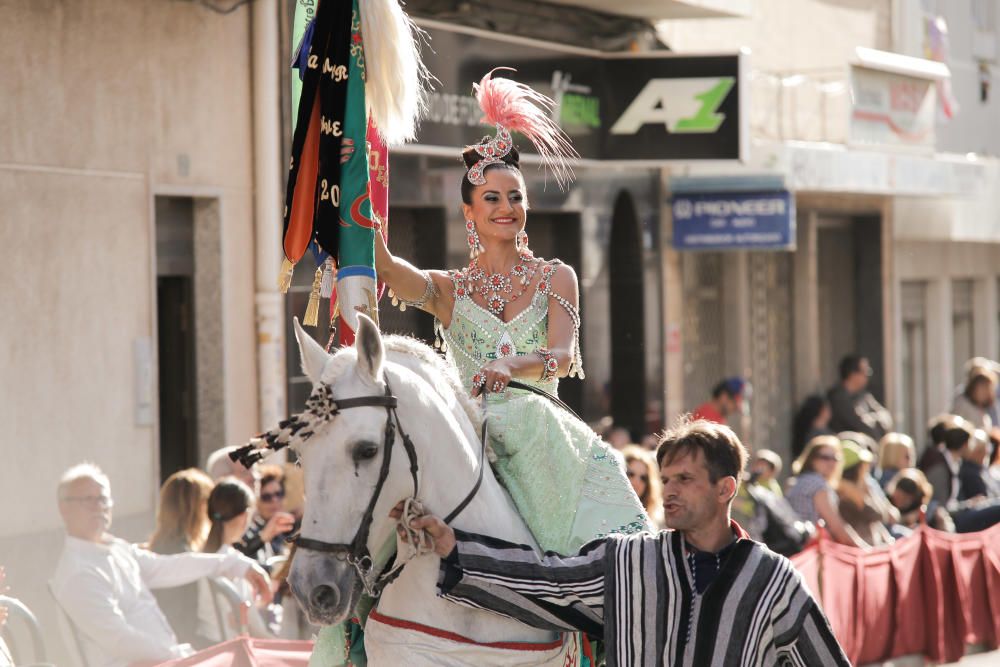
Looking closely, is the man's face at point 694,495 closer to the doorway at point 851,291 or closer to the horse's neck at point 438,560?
the horse's neck at point 438,560

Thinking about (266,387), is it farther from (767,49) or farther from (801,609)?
A: (767,49)

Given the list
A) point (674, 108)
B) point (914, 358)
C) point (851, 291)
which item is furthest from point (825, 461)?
point (914, 358)

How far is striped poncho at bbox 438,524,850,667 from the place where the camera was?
172 inches

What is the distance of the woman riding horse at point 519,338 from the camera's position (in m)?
5.28

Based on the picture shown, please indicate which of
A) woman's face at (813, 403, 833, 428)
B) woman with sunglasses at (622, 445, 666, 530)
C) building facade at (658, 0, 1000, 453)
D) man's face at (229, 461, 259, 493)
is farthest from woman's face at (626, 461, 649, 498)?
woman's face at (813, 403, 833, 428)

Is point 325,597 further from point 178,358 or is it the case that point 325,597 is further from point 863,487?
point 863,487

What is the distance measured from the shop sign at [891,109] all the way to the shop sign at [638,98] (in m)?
3.31

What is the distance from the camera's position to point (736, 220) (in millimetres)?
17359

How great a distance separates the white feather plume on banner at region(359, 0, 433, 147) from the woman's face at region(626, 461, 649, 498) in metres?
4.34

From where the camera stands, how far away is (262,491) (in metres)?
9.68

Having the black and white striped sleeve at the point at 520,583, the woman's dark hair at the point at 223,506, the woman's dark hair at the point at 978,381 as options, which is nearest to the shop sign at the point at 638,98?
the woman's dark hair at the point at 978,381

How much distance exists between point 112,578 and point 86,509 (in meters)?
0.34

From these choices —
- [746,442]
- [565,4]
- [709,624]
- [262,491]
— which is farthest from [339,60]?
[746,442]

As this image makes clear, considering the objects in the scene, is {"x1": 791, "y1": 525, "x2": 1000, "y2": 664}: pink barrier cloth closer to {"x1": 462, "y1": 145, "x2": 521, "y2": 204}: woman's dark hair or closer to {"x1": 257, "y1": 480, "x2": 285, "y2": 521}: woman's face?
{"x1": 257, "y1": 480, "x2": 285, "y2": 521}: woman's face
